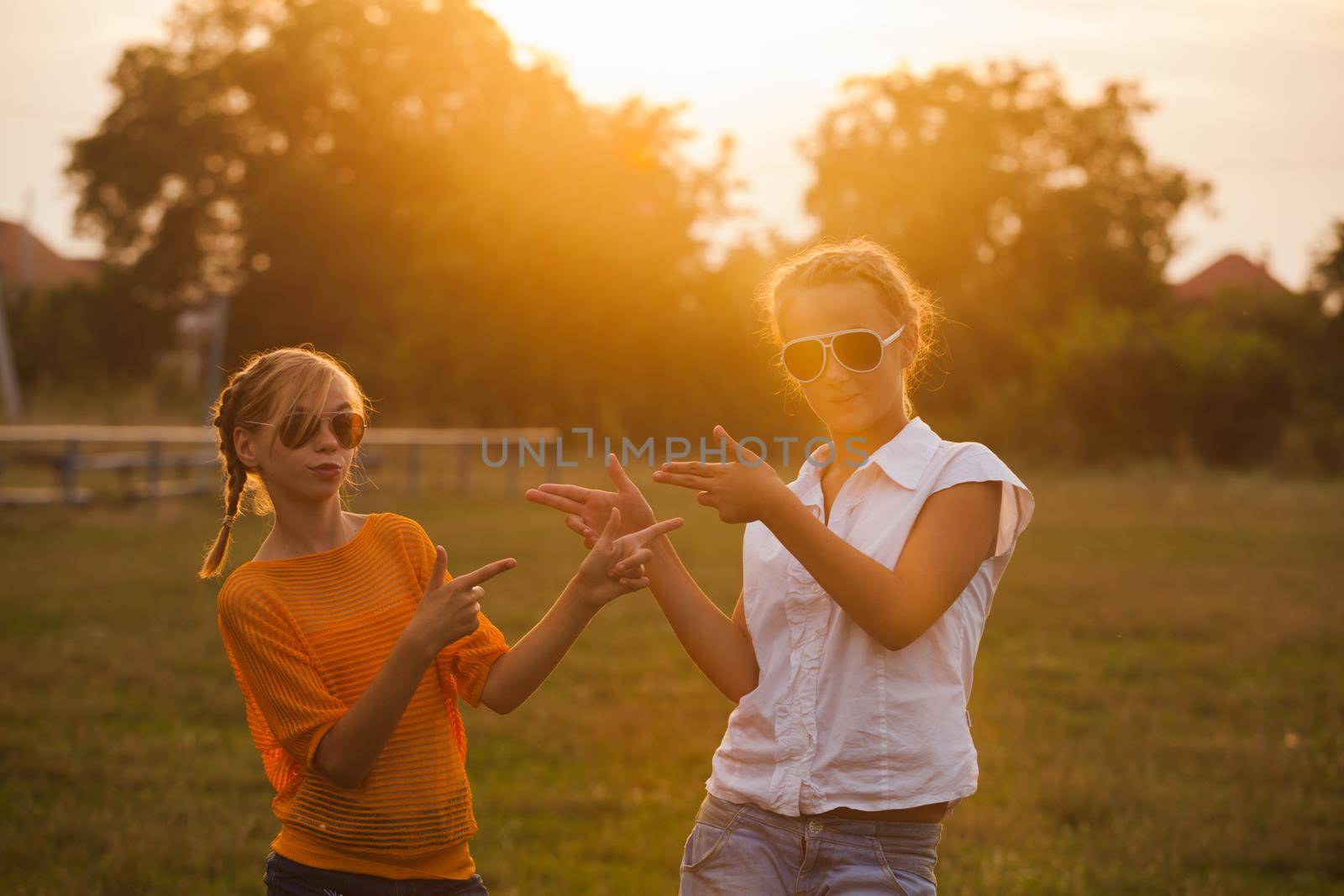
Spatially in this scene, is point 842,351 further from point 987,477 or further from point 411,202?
point 411,202

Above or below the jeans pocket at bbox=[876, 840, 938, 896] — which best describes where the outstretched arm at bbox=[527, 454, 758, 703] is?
above

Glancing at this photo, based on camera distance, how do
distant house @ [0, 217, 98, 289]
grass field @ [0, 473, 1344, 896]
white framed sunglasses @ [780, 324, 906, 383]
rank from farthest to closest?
distant house @ [0, 217, 98, 289] < grass field @ [0, 473, 1344, 896] < white framed sunglasses @ [780, 324, 906, 383]

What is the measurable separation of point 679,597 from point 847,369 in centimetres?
56

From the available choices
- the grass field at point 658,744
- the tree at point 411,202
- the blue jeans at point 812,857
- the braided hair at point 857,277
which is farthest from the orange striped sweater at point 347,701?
the tree at point 411,202

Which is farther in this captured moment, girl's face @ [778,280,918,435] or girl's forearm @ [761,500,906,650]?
girl's face @ [778,280,918,435]

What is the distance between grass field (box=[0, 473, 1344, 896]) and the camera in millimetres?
4523

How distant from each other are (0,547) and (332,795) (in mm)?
11483

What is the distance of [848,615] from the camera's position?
2.26 meters

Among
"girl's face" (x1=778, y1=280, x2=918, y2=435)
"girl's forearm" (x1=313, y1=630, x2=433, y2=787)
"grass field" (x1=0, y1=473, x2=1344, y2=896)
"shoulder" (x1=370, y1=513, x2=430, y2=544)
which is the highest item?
"girl's face" (x1=778, y1=280, x2=918, y2=435)

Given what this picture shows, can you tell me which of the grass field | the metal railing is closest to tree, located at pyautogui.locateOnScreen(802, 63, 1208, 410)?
the metal railing

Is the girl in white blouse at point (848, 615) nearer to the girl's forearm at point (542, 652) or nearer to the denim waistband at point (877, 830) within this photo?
the denim waistband at point (877, 830)

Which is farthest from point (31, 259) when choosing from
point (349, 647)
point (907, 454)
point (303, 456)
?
point (907, 454)

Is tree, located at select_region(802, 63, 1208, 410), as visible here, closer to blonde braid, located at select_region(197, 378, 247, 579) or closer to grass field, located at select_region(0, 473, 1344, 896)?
grass field, located at select_region(0, 473, 1344, 896)

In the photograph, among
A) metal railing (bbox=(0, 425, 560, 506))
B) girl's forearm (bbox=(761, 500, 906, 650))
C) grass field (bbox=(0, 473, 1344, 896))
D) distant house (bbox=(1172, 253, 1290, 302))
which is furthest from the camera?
distant house (bbox=(1172, 253, 1290, 302))
